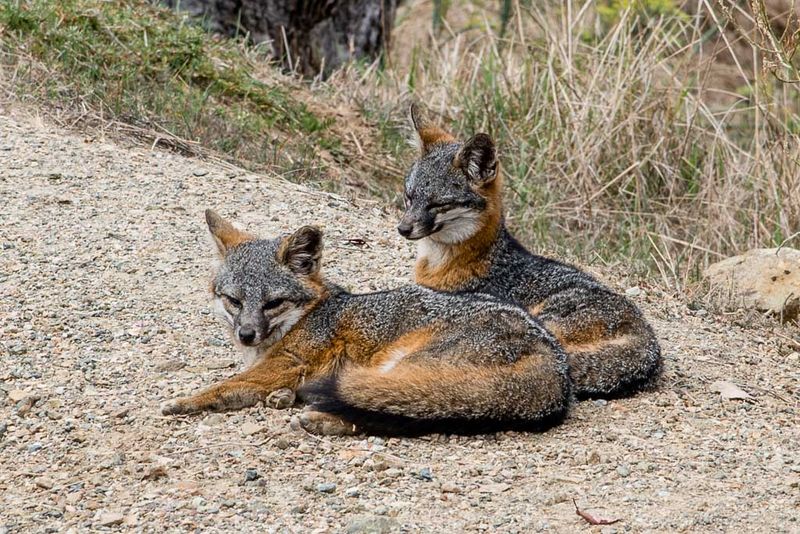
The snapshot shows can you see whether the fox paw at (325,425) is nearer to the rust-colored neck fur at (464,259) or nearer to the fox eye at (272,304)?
the fox eye at (272,304)

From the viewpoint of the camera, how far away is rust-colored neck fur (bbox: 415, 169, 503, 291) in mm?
6262

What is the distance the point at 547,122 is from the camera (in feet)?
31.6

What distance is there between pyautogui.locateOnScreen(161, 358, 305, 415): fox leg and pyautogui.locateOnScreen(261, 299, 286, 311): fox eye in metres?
0.24

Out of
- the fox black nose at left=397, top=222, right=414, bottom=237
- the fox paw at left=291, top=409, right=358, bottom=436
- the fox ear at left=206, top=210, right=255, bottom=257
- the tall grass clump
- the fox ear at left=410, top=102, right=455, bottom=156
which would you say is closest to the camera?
the fox paw at left=291, top=409, right=358, bottom=436

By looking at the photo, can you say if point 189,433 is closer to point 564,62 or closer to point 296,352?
point 296,352

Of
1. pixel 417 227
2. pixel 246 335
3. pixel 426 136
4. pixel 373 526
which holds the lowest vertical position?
pixel 373 526

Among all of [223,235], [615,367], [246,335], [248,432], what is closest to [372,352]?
[246,335]

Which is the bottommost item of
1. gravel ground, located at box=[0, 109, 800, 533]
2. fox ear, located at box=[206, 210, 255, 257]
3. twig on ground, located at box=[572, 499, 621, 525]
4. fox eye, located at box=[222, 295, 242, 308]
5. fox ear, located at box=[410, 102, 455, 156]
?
gravel ground, located at box=[0, 109, 800, 533]

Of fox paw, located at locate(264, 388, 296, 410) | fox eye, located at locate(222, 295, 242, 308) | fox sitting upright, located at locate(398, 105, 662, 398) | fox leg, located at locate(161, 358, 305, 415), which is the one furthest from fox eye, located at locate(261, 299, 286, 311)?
fox sitting upright, located at locate(398, 105, 662, 398)

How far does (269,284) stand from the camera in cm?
530

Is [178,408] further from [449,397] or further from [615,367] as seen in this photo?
[615,367]

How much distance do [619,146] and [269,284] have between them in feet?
15.7

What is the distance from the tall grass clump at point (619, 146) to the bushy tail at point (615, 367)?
2.50 metres

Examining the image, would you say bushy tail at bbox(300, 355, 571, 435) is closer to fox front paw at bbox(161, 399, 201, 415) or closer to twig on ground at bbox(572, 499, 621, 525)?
fox front paw at bbox(161, 399, 201, 415)
